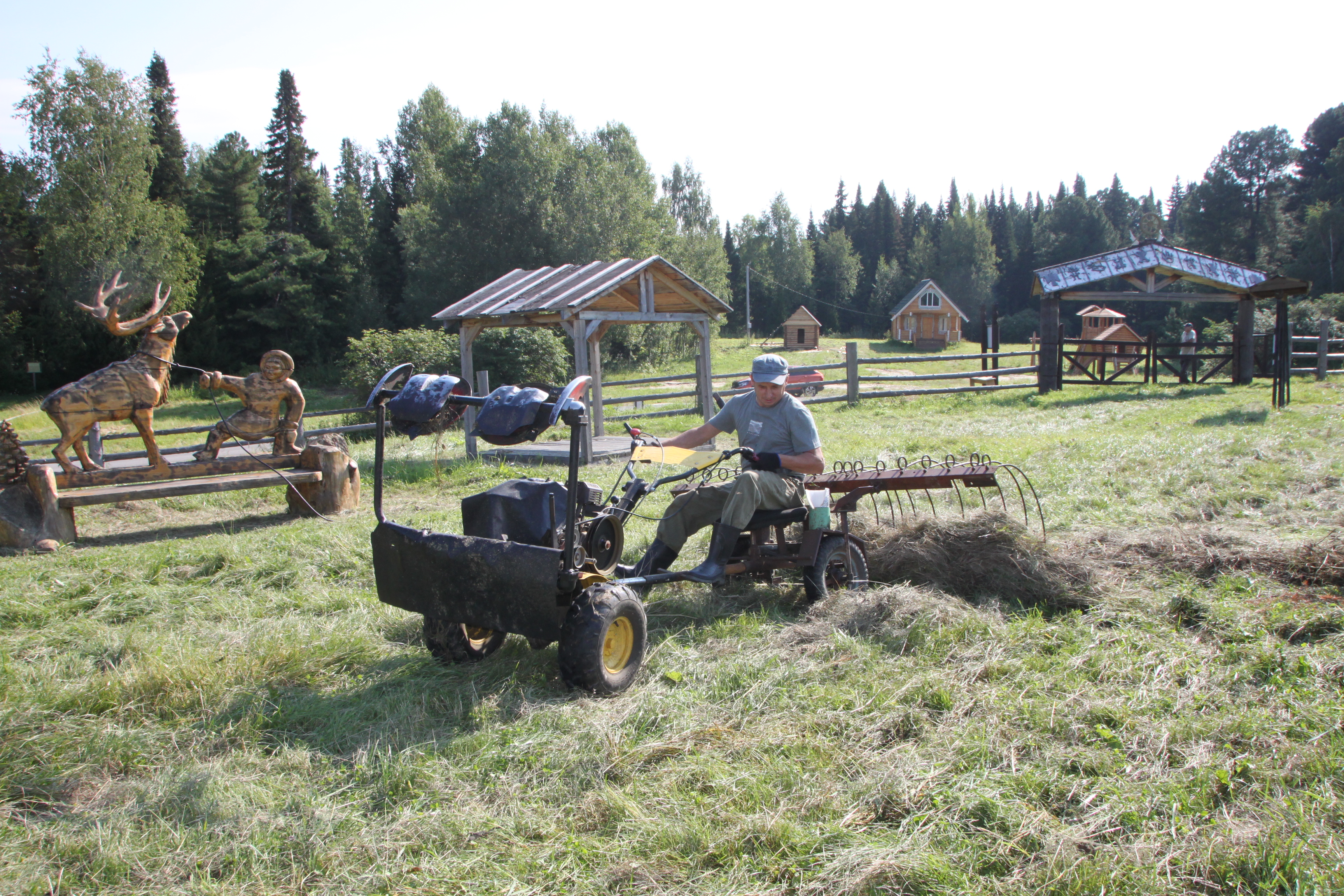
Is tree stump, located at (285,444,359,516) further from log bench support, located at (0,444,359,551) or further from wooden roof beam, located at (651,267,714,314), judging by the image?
wooden roof beam, located at (651,267,714,314)

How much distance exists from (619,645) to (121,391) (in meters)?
6.56

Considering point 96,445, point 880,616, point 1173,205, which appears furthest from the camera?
point 1173,205

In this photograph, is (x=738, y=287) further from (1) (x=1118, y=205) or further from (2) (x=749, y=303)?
(1) (x=1118, y=205)

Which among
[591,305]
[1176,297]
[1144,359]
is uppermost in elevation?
[1176,297]

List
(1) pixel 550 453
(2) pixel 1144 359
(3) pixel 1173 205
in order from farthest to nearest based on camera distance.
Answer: (3) pixel 1173 205, (2) pixel 1144 359, (1) pixel 550 453

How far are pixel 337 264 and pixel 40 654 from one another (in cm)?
3891

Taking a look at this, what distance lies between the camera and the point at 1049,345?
1797 cm

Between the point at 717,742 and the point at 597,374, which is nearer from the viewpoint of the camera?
the point at 717,742

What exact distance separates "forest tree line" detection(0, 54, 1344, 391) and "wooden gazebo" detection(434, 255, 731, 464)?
8.29m

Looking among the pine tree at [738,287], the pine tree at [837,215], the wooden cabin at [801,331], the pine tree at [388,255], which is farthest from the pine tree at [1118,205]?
the pine tree at [388,255]

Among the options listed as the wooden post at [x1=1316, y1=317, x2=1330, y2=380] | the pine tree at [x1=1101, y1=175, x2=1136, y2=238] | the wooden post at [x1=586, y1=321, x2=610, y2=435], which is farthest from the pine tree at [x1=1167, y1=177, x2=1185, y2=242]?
the wooden post at [x1=586, y1=321, x2=610, y2=435]

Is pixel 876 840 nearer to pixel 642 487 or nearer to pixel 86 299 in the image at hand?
pixel 642 487

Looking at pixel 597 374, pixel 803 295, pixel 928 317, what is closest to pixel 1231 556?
pixel 597 374

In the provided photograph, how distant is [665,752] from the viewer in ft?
10.4
